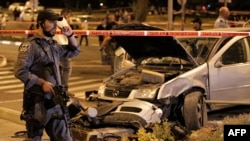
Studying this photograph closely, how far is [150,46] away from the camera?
8.73 metres

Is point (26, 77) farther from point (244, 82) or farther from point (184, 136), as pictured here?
point (244, 82)

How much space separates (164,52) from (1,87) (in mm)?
6264

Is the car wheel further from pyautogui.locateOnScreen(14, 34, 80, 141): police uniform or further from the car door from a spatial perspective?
pyautogui.locateOnScreen(14, 34, 80, 141): police uniform

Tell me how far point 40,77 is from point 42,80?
0.09 metres

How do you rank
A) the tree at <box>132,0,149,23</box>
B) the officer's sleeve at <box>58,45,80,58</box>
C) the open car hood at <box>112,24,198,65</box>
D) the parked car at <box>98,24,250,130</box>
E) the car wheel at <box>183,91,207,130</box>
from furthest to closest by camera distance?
1. the tree at <box>132,0,149,23</box>
2. the open car hood at <box>112,24,198,65</box>
3. the parked car at <box>98,24,250,130</box>
4. the car wheel at <box>183,91,207,130</box>
5. the officer's sleeve at <box>58,45,80,58</box>

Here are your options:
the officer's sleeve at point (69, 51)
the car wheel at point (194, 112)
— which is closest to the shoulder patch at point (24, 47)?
Answer: the officer's sleeve at point (69, 51)

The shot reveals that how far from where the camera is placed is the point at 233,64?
9078 millimetres

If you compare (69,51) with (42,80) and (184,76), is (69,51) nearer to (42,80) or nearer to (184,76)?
(42,80)

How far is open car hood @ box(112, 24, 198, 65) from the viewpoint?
8242 mm

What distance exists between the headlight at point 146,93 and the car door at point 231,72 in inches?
45.0

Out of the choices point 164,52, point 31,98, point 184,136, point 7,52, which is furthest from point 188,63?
point 7,52

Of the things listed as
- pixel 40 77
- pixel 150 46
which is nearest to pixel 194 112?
pixel 150 46

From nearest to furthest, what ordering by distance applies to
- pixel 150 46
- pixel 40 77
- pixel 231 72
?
pixel 40 77 < pixel 150 46 < pixel 231 72

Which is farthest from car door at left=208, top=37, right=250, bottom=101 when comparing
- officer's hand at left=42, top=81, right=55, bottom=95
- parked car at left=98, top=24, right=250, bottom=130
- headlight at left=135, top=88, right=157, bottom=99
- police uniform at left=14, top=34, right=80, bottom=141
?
officer's hand at left=42, top=81, right=55, bottom=95
